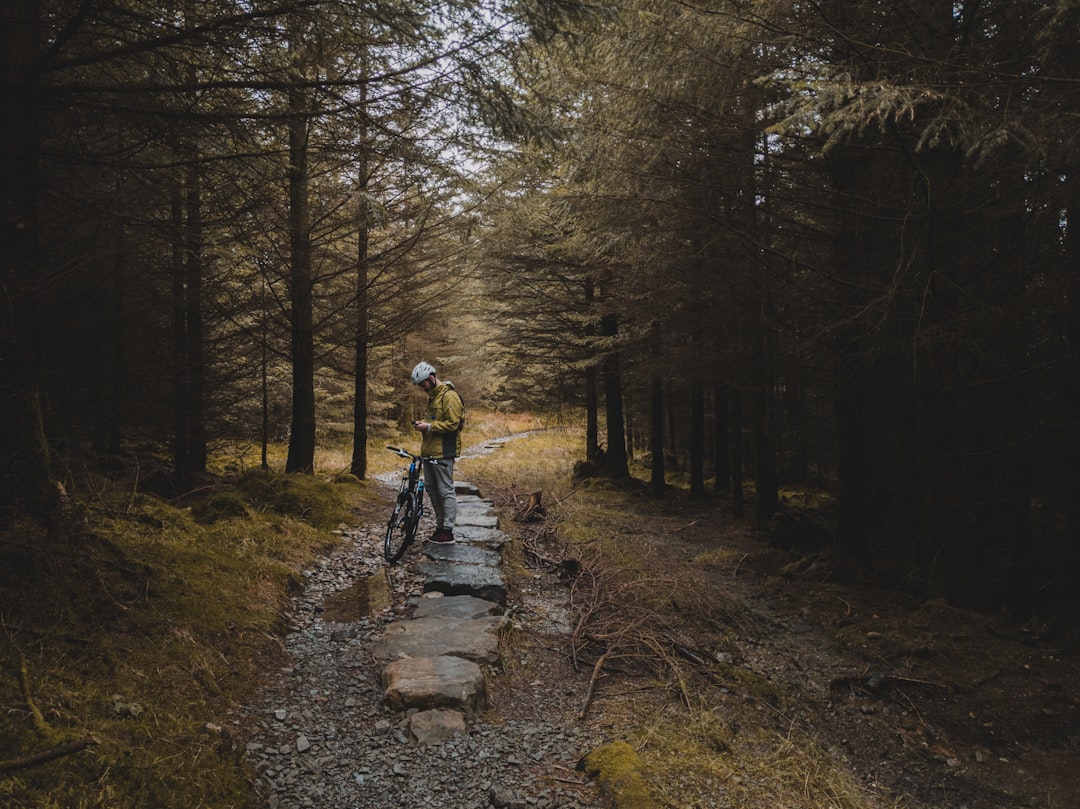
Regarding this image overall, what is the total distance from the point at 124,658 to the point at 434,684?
6.50 feet

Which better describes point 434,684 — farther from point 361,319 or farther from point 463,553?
point 361,319

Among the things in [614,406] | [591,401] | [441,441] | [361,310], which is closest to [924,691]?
[441,441]

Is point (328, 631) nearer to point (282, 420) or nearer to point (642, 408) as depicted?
point (282, 420)

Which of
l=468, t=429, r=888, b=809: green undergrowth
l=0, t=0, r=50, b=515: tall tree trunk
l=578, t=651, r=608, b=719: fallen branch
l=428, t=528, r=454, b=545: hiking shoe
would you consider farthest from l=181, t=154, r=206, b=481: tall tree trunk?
l=578, t=651, r=608, b=719: fallen branch

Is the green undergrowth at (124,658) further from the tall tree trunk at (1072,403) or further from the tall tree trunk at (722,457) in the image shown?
the tall tree trunk at (722,457)

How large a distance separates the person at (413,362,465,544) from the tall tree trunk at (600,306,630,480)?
906 centimetres

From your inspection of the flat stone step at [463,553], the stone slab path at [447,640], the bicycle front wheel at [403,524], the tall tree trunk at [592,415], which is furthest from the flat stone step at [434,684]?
the tall tree trunk at [592,415]

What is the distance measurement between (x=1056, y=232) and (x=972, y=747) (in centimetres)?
614

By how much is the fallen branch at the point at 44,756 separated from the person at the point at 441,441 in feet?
15.8

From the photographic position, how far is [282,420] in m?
16.9

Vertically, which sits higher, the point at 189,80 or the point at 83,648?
the point at 189,80

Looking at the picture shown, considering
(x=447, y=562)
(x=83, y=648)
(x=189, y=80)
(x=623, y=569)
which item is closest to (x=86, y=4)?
(x=189, y=80)

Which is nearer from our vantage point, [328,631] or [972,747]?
[972,747]

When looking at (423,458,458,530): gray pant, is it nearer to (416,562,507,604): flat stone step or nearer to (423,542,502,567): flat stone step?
(423,542,502,567): flat stone step
